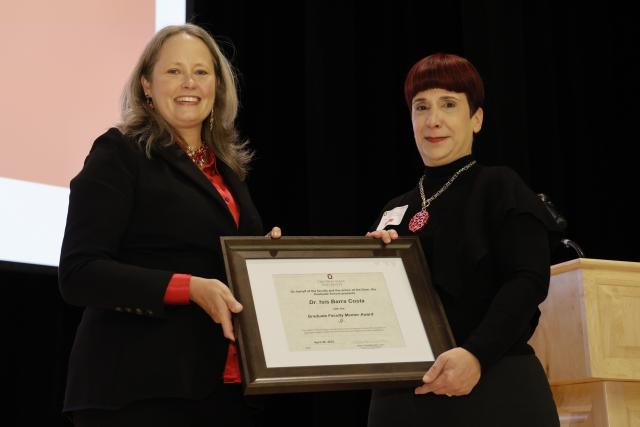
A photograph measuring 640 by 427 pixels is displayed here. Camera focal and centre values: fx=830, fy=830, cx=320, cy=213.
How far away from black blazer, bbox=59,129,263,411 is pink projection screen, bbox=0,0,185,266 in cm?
93

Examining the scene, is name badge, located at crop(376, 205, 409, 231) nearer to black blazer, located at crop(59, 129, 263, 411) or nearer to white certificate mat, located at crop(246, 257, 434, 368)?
white certificate mat, located at crop(246, 257, 434, 368)

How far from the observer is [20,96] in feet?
8.70

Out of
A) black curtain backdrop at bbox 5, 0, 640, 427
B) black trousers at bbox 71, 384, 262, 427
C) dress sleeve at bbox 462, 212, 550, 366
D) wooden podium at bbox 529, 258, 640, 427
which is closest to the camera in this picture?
black trousers at bbox 71, 384, 262, 427

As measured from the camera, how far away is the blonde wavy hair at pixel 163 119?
72.0 inches

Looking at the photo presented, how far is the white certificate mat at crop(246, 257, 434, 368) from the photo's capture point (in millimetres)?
1746

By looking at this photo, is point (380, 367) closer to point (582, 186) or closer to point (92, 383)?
point (92, 383)

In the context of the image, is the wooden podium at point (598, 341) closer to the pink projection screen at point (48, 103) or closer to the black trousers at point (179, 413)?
the black trousers at point (179, 413)

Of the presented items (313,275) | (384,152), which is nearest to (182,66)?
(313,275)

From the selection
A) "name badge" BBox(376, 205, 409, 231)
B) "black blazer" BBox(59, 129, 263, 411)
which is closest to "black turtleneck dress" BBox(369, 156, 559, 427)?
"name badge" BBox(376, 205, 409, 231)

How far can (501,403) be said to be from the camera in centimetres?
185

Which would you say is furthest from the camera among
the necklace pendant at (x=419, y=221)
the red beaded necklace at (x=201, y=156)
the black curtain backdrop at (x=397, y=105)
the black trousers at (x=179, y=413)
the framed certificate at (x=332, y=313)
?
the black curtain backdrop at (x=397, y=105)

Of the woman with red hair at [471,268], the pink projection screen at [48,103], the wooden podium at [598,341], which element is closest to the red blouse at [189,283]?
the woman with red hair at [471,268]

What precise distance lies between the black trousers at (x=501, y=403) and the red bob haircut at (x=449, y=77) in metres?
0.70

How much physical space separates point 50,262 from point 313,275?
111 cm
